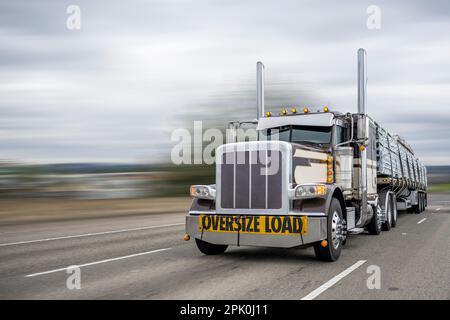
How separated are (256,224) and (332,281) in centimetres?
172

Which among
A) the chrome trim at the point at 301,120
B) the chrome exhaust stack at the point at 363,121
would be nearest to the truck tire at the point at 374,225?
the chrome exhaust stack at the point at 363,121

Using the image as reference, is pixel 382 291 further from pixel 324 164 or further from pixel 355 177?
A: pixel 355 177

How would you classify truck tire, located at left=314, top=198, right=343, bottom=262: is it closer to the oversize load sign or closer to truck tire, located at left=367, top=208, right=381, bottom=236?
the oversize load sign

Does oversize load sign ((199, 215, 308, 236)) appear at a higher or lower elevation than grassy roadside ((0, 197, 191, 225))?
higher

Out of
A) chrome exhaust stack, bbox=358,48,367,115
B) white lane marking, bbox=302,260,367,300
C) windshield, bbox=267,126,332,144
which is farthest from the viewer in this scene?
chrome exhaust stack, bbox=358,48,367,115

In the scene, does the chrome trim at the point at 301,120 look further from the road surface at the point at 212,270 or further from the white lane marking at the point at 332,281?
the white lane marking at the point at 332,281

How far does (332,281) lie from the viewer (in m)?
6.71

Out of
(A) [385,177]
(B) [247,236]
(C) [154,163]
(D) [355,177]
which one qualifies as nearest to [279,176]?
(B) [247,236]

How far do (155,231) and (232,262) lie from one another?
5.63m

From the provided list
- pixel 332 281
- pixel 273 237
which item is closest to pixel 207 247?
pixel 273 237

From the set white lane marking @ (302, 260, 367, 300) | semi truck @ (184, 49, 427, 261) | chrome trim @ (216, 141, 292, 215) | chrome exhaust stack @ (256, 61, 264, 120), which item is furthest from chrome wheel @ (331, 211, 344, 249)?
chrome exhaust stack @ (256, 61, 264, 120)

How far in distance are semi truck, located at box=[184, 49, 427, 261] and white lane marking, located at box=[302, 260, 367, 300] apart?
1.42ft

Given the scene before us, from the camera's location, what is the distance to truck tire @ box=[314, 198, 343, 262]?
8055 mm

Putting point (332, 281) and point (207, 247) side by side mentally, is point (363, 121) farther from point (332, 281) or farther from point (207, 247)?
point (332, 281)
